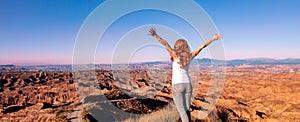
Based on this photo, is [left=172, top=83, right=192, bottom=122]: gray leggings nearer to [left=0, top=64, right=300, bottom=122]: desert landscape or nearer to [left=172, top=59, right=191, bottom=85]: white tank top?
[left=172, top=59, right=191, bottom=85]: white tank top

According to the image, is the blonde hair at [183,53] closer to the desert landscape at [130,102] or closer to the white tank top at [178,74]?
the white tank top at [178,74]

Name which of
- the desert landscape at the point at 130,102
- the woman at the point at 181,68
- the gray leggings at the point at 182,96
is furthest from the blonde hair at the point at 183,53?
the desert landscape at the point at 130,102

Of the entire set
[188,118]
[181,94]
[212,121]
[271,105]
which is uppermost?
[181,94]

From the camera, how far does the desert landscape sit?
13.2 meters

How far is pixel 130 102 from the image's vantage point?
1725 centimetres

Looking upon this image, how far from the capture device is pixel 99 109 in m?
13.7

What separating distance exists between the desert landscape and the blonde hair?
4.54 metres

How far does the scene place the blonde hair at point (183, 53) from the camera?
5012mm

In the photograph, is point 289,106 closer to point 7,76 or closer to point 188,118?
point 188,118

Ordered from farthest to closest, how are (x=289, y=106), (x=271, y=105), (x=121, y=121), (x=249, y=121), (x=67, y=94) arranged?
(x=67, y=94)
(x=271, y=105)
(x=289, y=106)
(x=249, y=121)
(x=121, y=121)

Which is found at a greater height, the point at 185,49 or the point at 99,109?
the point at 185,49

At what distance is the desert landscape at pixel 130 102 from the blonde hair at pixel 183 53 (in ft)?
14.9

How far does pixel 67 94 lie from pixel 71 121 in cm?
3839

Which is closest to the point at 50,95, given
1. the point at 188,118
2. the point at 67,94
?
the point at 67,94
